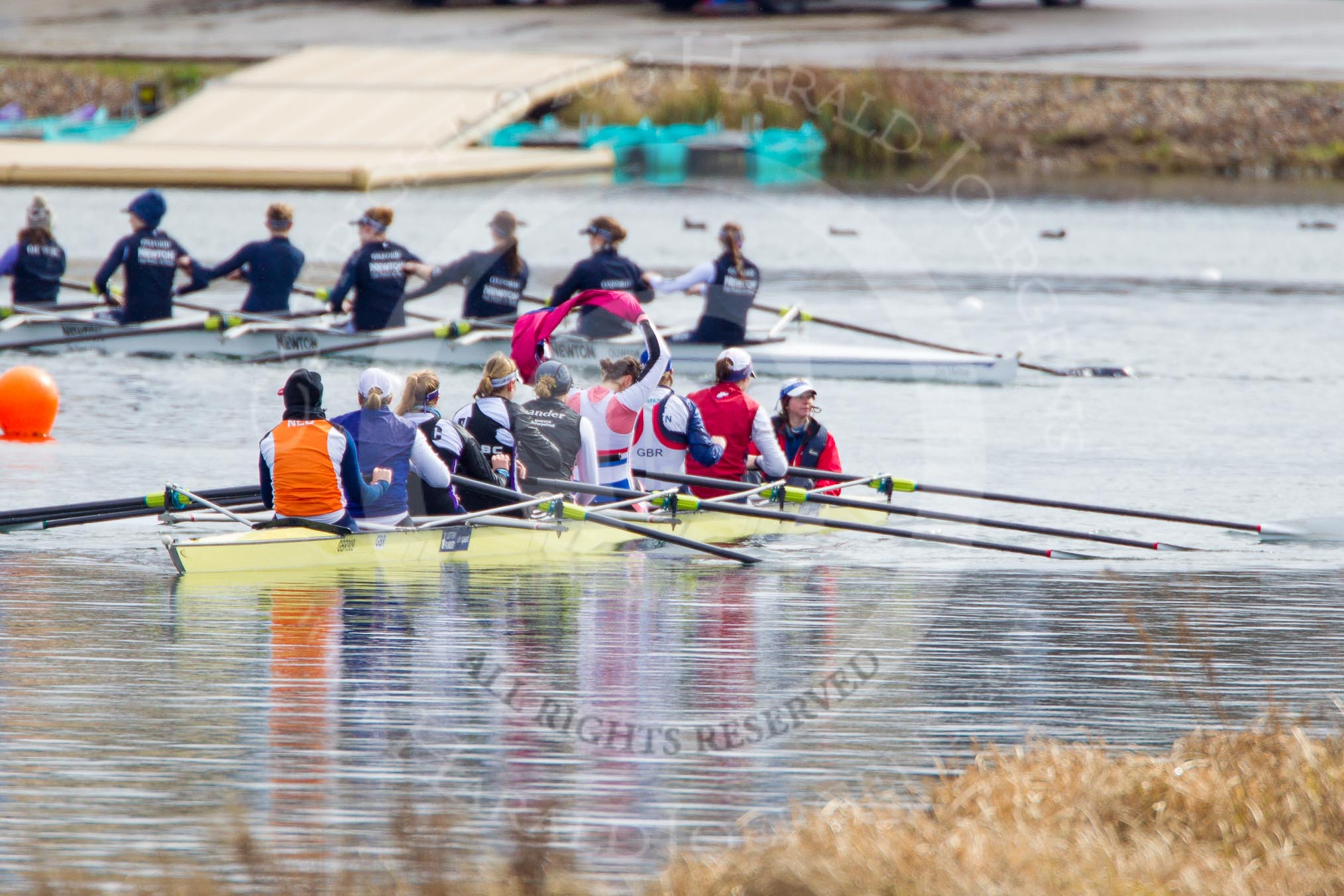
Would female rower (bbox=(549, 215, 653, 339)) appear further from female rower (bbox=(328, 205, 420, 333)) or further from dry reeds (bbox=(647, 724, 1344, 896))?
dry reeds (bbox=(647, 724, 1344, 896))

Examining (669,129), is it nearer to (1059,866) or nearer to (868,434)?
(868,434)

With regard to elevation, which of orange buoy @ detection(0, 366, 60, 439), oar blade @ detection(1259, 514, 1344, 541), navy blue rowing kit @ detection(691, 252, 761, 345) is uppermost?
navy blue rowing kit @ detection(691, 252, 761, 345)

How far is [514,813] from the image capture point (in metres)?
6.23

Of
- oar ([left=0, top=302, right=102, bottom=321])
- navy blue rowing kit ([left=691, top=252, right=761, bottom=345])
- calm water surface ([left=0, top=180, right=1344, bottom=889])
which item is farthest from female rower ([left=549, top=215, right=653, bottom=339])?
oar ([left=0, top=302, right=102, bottom=321])

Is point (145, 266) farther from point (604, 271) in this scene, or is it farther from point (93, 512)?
point (93, 512)

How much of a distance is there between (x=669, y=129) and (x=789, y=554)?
3351 cm

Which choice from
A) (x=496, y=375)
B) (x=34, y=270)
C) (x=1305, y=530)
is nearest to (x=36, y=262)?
(x=34, y=270)

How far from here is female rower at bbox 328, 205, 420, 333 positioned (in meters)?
17.8

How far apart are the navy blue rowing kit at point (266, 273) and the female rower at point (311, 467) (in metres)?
8.46

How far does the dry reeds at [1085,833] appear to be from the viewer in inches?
Result: 193

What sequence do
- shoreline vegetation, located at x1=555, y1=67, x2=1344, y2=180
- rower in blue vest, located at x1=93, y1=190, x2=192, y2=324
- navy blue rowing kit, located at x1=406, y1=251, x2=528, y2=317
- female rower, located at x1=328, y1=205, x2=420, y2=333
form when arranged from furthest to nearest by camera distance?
shoreline vegetation, located at x1=555, y1=67, x2=1344, y2=180, navy blue rowing kit, located at x1=406, y1=251, x2=528, y2=317, rower in blue vest, located at x1=93, y1=190, x2=192, y2=324, female rower, located at x1=328, y1=205, x2=420, y2=333

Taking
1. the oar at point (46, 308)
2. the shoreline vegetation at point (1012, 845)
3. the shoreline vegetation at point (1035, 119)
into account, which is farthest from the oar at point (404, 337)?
the shoreline vegetation at point (1035, 119)

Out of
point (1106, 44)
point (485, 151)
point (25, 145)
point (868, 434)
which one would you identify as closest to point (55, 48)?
point (25, 145)

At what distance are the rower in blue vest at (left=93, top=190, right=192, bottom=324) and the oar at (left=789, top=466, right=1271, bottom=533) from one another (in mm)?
8542
